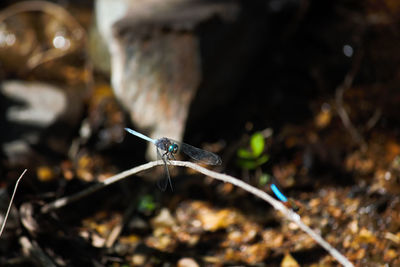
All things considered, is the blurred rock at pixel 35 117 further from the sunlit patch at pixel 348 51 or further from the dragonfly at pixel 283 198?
the sunlit patch at pixel 348 51

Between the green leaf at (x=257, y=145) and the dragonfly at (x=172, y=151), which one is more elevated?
the green leaf at (x=257, y=145)

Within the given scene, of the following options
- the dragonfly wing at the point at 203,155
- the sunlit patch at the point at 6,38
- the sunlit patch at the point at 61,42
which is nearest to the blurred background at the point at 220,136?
the dragonfly wing at the point at 203,155

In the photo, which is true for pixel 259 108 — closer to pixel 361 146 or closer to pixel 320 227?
pixel 361 146

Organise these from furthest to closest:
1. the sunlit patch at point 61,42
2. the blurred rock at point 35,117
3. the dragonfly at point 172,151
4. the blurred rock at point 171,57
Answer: the sunlit patch at point 61,42, the blurred rock at point 35,117, the blurred rock at point 171,57, the dragonfly at point 172,151

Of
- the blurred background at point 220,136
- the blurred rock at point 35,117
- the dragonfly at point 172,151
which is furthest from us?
the blurred rock at point 35,117

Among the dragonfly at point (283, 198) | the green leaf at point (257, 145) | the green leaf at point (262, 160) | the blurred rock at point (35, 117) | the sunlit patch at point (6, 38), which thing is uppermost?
the sunlit patch at point (6, 38)

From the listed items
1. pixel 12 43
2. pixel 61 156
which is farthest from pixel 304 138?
pixel 12 43

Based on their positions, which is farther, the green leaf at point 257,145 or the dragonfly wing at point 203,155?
the green leaf at point 257,145
